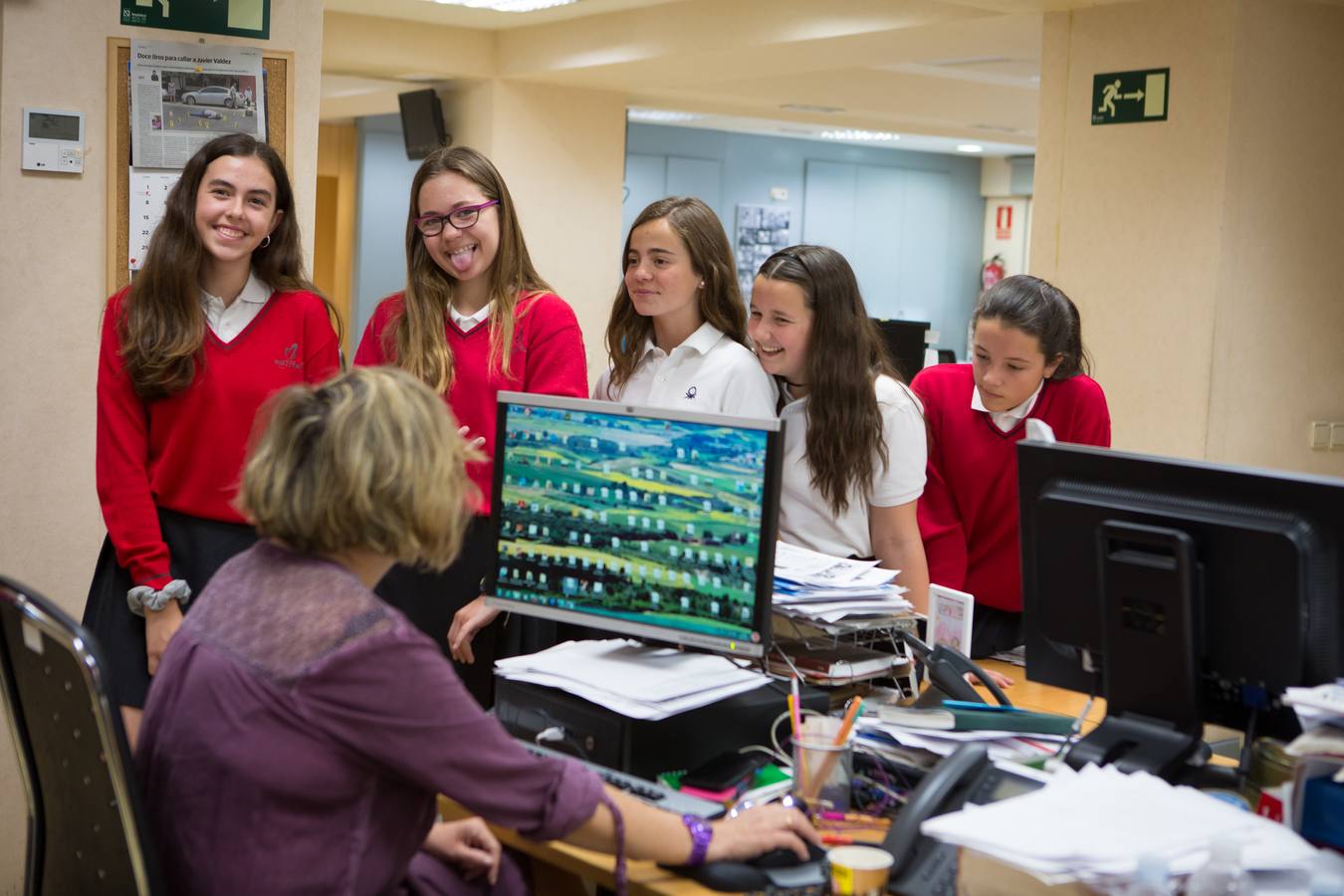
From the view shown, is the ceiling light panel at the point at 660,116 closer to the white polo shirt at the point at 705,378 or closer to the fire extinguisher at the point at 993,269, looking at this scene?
the fire extinguisher at the point at 993,269

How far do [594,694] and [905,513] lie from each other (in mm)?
921

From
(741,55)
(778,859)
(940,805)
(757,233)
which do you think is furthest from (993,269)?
(778,859)

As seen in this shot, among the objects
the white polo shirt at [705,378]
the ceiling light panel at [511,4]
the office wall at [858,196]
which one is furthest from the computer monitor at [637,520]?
the office wall at [858,196]

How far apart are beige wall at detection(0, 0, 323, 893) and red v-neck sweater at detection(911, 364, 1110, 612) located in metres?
1.79

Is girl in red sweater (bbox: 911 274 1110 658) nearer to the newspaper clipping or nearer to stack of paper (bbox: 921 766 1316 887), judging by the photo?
stack of paper (bbox: 921 766 1316 887)

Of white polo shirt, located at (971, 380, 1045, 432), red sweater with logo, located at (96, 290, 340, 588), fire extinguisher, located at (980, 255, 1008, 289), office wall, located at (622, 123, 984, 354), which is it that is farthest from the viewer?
fire extinguisher, located at (980, 255, 1008, 289)

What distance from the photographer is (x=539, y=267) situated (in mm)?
7562

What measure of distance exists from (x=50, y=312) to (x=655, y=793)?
6.78 ft

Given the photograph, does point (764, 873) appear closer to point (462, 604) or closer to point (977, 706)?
point (977, 706)

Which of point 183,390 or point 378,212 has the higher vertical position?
point 378,212

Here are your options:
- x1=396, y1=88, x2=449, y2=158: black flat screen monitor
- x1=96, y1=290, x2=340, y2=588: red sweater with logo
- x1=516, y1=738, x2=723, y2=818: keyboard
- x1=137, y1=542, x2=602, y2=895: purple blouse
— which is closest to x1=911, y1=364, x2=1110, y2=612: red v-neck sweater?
x1=516, y1=738, x2=723, y2=818: keyboard

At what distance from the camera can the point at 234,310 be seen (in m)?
2.67

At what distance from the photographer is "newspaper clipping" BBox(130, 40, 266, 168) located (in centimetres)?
312

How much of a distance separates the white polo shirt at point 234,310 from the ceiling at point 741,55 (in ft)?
9.35
